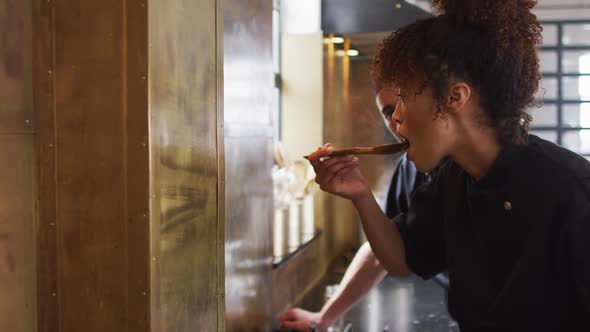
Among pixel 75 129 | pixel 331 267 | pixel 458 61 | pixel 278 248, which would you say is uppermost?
pixel 458 61

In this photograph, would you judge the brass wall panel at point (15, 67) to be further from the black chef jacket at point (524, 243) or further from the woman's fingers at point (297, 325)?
the woman's fingers at point (297, 325)

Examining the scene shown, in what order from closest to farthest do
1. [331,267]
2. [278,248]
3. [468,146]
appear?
1. [468,146]
2. [278,248]
3. [331,267]

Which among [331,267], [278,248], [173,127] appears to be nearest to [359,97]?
[331,267]

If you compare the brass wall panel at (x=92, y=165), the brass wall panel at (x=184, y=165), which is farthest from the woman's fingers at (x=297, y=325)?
the brass wall panel at (x=92, y=165)

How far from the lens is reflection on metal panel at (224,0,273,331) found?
1.54 meters

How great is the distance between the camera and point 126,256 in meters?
1.11

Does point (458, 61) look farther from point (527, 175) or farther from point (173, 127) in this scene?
point (173, 127)

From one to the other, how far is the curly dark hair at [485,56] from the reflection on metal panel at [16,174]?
678 mm

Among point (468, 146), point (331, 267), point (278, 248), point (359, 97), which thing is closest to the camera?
point (468, 146)

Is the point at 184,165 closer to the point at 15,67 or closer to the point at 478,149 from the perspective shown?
the point at 15,67

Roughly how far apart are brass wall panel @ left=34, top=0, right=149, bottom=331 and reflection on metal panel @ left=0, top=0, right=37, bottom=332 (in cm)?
2

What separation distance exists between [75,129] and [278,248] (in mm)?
1265

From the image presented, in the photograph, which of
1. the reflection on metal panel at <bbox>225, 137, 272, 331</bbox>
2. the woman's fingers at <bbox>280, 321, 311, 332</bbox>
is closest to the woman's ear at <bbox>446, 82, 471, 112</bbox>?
the reflection on metal panel at <bbox>225, 137, 272, 331</bbox>

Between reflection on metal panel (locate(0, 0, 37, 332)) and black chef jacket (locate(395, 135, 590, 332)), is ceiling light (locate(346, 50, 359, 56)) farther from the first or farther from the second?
reflection on metal panel (locate(0, 0, 37, 332))
